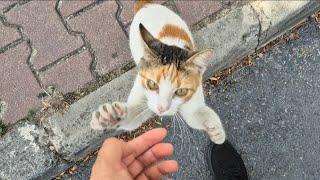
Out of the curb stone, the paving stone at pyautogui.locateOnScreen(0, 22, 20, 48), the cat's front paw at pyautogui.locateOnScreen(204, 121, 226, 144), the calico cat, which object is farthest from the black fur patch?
the paving stone at pyautogui.locateOnScreen(0, 22, 20, 48)

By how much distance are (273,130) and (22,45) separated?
177 cm

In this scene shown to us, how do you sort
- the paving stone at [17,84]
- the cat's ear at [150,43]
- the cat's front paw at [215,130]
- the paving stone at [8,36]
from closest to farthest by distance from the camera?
the cat's ear at [150,43] < the cat's front paw at [215,130] < the paving stone at [17,84] < the paving stone at [8,36]

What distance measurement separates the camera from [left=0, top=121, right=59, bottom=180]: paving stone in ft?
10.8

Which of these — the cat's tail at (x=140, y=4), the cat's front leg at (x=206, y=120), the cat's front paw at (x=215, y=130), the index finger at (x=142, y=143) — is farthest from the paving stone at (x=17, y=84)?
the cat's front paw at (x=215, y=130)

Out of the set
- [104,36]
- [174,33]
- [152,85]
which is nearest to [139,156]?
[152,85]

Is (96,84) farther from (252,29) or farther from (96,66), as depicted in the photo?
(252,29)

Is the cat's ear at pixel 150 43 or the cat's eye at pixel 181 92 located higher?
the cat's ear at pixel 150 43

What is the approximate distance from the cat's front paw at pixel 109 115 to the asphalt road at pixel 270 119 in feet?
2.06

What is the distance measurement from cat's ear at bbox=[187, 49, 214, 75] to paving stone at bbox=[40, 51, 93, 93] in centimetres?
94

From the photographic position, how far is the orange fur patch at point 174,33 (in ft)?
10.2

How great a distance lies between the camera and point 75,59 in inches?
138

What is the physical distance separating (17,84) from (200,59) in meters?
1.34

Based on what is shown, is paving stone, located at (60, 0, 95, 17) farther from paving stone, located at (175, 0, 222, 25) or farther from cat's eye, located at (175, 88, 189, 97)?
cat's eye, located at (175, 88, 189, 97)

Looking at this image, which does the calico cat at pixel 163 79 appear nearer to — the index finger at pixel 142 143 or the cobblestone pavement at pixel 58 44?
the index finger at pixel 142 143
